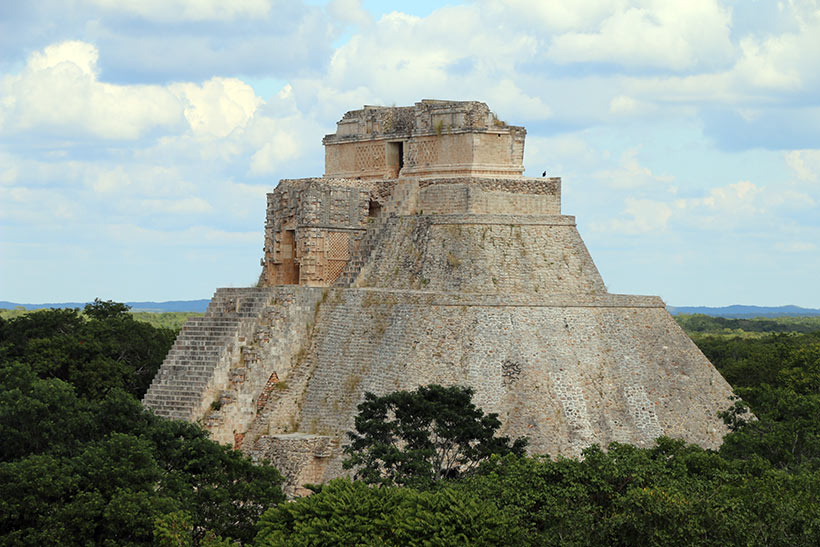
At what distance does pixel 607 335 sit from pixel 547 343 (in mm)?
2037

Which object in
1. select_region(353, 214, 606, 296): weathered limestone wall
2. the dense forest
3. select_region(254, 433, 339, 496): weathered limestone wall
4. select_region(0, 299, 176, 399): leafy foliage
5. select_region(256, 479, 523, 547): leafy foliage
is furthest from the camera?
select_region(0, 299, 176, 399): leafy foliage

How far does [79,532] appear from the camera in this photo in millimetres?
23953

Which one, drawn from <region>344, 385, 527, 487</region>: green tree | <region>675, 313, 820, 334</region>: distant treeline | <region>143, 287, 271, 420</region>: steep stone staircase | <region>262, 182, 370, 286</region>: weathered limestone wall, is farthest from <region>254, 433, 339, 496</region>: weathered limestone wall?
<region>675, 313, 820, 334</region>: distant treeline

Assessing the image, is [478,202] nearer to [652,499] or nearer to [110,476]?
[110,476]

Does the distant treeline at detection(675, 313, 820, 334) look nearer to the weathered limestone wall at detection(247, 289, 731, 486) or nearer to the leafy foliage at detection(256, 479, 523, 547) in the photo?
the weathered limestone wall at detection(247, 289, 731, 486)

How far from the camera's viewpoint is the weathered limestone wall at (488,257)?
34.2 m

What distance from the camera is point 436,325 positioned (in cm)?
3259

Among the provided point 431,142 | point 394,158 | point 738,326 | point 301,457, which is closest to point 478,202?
point 431,142

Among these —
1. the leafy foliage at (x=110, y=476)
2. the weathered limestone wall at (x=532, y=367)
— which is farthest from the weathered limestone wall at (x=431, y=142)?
the leafy foliage at (x=110, y=476)

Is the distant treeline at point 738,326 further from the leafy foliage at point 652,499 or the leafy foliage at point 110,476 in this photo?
the leafy foliage at point 110,476

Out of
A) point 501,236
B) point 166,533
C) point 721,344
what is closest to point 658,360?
point 501,236

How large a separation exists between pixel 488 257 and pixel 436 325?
3.04 metres

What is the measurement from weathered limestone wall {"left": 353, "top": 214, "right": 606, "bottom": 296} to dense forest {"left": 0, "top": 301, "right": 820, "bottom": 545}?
524 cm

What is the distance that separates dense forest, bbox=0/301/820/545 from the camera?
72.9ft
